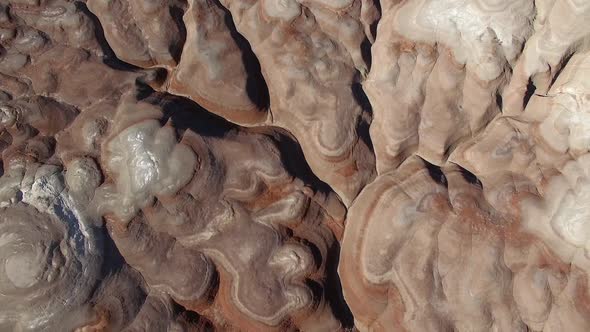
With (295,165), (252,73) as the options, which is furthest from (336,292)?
(252,73)

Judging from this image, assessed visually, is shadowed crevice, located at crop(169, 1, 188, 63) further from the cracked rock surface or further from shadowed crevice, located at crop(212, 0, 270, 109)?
shadowed crevice, located at crop(212, 0, 270, 109)

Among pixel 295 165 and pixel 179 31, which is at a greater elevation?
pixel 179 31

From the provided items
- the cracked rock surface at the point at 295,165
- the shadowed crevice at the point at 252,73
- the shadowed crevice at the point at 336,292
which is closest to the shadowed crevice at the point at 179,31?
the cracked rock surface at the point at 295,165

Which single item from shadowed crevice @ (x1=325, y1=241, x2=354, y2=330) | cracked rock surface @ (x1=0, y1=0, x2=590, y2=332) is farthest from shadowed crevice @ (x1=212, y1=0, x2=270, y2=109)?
shadowed crevice @ (x1=325, y1=241, x2=354, y2=330)

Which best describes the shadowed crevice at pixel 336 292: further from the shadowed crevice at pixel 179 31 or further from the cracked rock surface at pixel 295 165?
the shadowed crevice at pixel 179 31

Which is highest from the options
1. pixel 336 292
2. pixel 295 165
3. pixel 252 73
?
pixel 252 73

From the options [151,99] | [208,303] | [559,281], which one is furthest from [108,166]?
[559,281]

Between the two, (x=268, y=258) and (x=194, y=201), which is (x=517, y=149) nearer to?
(x=268, y=258)

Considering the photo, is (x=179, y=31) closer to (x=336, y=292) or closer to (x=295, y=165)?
(x=295, y=165)
